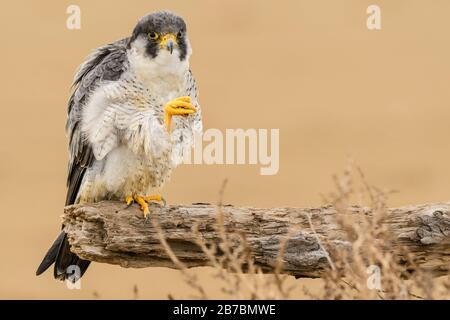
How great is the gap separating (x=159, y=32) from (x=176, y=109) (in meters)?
0.44

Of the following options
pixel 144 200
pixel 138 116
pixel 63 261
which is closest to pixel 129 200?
pixel 144 200

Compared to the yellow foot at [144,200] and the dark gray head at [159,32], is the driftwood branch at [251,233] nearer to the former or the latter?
the yellow foot at [144,200]

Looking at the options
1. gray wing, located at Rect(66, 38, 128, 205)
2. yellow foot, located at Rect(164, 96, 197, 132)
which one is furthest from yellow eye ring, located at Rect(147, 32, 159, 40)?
yellow foot, located at Rect(164, 96, 197, 132)

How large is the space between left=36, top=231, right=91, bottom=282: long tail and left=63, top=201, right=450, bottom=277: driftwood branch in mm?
597

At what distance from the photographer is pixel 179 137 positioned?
18.1ft

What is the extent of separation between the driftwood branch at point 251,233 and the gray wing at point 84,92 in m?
0.51

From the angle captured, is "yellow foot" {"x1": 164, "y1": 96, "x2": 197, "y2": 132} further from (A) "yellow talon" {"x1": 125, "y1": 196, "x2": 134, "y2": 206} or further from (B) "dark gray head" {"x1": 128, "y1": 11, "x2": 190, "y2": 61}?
(A) "yellow talon" {"x1": 125, "y1": 196, "x2": 134, "y2": 206}

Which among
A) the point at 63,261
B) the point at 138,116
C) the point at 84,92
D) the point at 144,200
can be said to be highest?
the point at 84,92

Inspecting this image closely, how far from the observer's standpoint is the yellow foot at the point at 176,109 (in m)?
5.36

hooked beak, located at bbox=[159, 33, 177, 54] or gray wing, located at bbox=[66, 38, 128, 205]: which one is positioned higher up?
hooked beak, located at bbox=[159, 33, 177, 54]

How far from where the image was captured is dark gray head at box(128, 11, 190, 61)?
533 centimetres

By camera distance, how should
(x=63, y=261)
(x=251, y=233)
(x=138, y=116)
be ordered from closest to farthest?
(x=251, y=233), (x=138, y=116), (x=63, y=261)

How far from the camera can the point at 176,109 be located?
17.6 ft

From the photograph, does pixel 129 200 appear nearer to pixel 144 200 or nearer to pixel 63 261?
pixel 144 200
